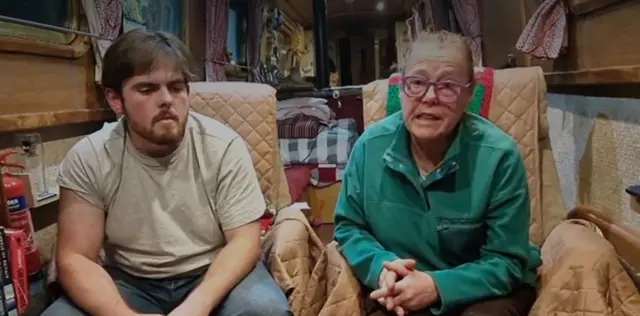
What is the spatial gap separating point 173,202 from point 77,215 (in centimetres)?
23

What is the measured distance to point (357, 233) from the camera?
1524 millimetres

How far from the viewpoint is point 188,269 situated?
5.03ft

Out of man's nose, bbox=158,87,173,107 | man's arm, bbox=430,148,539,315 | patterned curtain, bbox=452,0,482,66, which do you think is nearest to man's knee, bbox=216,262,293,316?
man's arm, bbox=430,148,539,315

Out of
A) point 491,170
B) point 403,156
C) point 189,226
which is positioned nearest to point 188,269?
point 189,226

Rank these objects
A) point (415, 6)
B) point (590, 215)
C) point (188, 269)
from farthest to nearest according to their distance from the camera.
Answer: point (415, 6), point (590, 215), point (188, 269)

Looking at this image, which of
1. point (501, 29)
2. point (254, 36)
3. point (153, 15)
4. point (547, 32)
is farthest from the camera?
point (254, 36)

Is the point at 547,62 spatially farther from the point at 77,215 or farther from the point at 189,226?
the point at 77,215

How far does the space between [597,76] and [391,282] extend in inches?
46.3

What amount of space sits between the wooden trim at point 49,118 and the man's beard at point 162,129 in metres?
0.49

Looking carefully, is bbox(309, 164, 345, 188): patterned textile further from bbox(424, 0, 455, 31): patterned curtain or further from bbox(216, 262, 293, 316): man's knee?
bbox(216, 262, 293, 316): man's knee

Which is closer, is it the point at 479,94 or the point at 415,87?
the point at 415,87

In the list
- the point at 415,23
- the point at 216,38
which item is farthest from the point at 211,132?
the point at 415,23

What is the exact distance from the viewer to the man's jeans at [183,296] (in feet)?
4.58

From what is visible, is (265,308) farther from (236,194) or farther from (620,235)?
(620,235)
